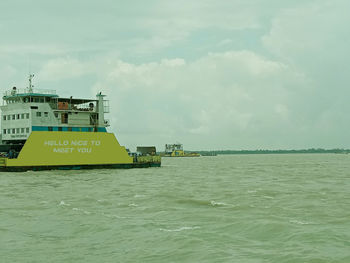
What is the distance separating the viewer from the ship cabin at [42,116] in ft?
117

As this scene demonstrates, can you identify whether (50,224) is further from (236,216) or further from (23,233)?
(236,216)

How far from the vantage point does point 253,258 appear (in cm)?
873

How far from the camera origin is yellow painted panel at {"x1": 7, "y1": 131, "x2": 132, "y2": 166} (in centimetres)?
3305

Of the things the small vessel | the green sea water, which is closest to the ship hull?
the green sea water

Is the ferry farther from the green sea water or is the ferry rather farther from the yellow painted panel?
the green sea water

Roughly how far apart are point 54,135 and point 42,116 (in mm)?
2635

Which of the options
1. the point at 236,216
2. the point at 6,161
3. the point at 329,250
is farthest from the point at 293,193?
the point at 6,161

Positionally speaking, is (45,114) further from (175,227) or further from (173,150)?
(173,150)

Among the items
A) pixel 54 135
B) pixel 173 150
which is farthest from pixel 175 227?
pixel 173 150

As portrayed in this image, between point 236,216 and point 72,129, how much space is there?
86.4 feet

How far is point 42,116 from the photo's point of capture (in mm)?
35875

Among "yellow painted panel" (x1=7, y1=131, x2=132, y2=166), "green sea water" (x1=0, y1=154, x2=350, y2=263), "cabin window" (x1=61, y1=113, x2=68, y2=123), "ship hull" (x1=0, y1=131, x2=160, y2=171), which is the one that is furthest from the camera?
"cabin window" (x1=61, y1=113, x2=68, y2=123)

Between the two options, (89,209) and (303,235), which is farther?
(89,209)

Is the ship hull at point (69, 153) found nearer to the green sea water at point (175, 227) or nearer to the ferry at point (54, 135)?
the ferry at point (54, 135)
